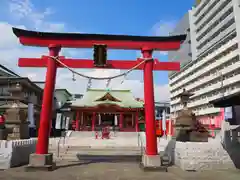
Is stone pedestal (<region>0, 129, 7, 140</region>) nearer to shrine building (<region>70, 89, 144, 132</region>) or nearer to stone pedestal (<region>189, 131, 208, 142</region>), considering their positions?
stone pedestal (<region>189, 131, 208, 142</region>)

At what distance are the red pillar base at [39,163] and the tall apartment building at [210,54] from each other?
3831 cm

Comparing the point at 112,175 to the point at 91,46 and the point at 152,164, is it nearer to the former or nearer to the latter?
the point at 152,164

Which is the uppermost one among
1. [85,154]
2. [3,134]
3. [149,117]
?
[149,117]

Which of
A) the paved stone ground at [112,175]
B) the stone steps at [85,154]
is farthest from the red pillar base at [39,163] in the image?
the stone steps at [85,154]

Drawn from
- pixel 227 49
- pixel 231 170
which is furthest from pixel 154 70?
pixel 227 49

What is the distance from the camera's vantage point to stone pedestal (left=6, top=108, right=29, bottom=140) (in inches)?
427

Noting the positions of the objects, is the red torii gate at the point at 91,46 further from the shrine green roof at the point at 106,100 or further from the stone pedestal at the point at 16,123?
the shrine green roof at the point at 106,100

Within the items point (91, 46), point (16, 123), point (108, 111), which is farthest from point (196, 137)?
point (108, 111)

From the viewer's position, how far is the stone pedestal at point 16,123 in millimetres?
10836

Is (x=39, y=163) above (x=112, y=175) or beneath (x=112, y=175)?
above

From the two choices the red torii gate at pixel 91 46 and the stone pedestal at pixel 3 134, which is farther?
the stone pedestal at pixel 3 134

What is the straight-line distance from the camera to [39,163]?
27.4 feet

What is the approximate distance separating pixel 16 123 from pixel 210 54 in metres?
53.3

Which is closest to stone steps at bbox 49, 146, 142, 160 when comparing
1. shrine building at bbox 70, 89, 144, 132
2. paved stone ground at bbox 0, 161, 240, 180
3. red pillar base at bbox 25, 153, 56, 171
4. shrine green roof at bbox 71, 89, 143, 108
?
red pillar base at bbox 25, 153, 56, 171
